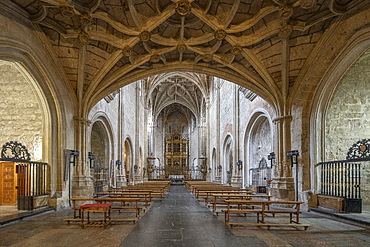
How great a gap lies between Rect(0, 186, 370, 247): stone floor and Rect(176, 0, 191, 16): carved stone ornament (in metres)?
6.65

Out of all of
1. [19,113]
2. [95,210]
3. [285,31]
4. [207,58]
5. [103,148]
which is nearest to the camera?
[95,210]

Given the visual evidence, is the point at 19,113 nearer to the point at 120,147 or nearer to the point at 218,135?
the point at 120,147

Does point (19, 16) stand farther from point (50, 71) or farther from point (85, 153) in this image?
point (85, 153)

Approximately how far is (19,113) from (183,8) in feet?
23.4

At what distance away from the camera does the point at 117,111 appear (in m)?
19.5

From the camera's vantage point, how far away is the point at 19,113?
38.4 ft

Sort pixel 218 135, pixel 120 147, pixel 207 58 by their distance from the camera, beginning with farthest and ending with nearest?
pixel 218 135
pixel 120 147
pixel 207 58

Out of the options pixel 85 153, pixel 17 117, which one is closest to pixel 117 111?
pixel 85 153

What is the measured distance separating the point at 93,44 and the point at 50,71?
1984mm

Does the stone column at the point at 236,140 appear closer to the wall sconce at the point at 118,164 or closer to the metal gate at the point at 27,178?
the wall sconce at the point at 118,164

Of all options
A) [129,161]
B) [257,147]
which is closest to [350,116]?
[257,147]

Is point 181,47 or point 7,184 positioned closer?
point 7,184

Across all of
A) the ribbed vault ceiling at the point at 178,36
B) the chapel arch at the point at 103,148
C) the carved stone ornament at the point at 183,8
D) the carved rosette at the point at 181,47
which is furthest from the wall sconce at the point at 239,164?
the carved stone ornament at the point at 183,8

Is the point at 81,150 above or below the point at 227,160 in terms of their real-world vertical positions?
above
